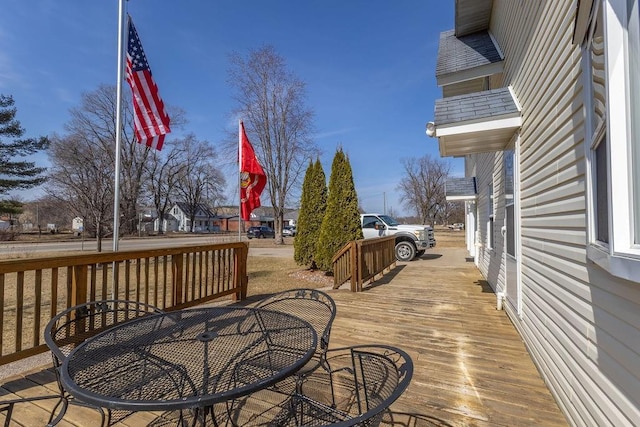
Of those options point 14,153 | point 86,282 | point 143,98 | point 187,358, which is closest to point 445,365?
point 187,358

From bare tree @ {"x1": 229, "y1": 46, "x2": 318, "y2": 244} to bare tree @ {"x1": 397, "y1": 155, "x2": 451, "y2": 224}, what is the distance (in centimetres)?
2218

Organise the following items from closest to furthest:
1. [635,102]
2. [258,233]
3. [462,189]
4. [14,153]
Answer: [635,102] < [462,189] < [14,153] < [258,233]

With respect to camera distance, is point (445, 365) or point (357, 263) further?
point (357, 263)

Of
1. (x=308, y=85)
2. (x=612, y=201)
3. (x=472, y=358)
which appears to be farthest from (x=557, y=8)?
(x=308, y=85)

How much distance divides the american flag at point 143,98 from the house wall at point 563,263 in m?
4.82

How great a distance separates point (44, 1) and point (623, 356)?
28.1 ft

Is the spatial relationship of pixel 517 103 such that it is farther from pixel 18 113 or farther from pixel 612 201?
pixel 18 113

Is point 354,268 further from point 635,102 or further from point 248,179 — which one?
point 635,102

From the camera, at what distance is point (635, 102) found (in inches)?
49.3

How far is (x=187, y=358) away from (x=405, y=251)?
419 inches

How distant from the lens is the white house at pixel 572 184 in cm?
133

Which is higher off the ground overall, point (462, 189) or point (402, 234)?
point (462, 189)

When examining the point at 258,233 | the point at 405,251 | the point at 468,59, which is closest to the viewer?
→ the point at 468,59

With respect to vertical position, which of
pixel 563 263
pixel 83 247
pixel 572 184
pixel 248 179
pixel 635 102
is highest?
pixel 248 179
